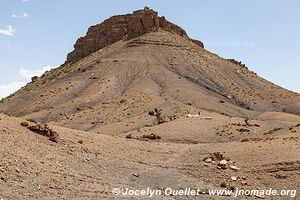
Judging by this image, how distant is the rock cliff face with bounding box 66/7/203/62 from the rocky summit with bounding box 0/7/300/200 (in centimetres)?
33

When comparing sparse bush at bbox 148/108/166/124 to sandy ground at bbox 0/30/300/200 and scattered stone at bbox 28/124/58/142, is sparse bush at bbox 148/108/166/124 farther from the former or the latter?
scattered stone at bbox 28/124/58/142

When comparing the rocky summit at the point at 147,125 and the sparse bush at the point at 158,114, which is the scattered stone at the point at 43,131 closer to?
the rocky summit at the point at 147,125

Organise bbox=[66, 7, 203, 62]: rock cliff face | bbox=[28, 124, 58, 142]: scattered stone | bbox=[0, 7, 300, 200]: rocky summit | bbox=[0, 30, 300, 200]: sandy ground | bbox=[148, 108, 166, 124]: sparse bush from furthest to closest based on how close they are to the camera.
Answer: bbox=[66, 7, 203, 62]: rock cliff face → bbox=[148, 108, 166, 124]: sparse bush → bbox=[28, 124, 58, 142]: scattered stone → bbox=[0, 7, 300, 200]: rocky summit → bbox=[0, 30, 300, 200]: sandy ground

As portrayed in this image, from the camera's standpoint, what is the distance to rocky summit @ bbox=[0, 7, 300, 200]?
17406 mm

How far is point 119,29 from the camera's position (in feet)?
366

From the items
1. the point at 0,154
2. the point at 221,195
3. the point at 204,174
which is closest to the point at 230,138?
the point at 204,174

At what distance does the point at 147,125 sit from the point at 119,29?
217 feet

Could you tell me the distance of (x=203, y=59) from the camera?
90062 millimetres

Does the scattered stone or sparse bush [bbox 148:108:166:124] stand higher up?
sparse bush [bbox 148:108:166:124]

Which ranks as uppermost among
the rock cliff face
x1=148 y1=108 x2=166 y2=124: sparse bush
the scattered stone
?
the rock cliff face

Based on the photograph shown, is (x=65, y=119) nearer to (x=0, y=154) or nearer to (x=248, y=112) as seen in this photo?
(x=248, y=112)

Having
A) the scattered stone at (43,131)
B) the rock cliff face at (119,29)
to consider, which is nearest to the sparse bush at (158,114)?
the scattered stone at (43,131)

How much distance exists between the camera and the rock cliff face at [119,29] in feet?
341

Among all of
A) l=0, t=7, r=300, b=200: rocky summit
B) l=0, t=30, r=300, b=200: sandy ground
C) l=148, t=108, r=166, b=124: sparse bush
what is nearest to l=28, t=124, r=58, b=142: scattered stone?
l=0, t=7, r=300, b=200: rocky summit
